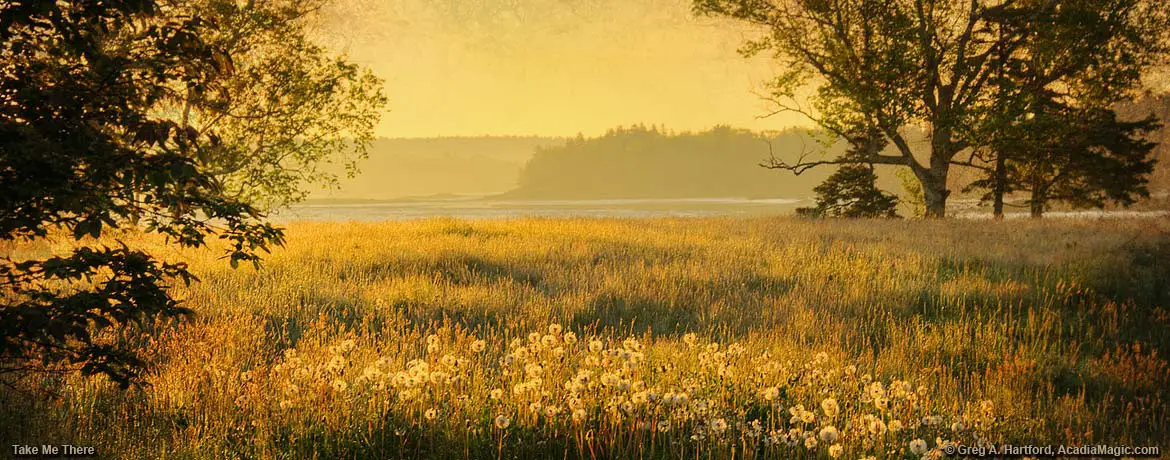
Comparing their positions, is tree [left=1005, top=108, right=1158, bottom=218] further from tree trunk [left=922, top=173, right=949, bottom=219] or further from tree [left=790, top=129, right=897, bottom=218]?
tree [left=790, top=129, right=897, bottom=218]

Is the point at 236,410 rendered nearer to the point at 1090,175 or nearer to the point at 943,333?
the point at 943,333

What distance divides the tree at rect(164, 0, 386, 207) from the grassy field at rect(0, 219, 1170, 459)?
2537 millimetres

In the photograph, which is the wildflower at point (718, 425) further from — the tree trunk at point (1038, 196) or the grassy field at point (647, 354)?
the tree trunk at point (1038, 196)

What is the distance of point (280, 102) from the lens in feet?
60.8

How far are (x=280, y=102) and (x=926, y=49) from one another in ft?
62.4

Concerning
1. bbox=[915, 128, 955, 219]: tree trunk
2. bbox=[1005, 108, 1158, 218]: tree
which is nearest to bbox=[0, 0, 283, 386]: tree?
bbox=[915, 128, 955, 219]: tree trunk

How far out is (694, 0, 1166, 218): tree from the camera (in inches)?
875

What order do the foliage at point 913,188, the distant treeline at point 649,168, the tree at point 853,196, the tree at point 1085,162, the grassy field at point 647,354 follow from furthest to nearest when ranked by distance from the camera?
the distant treeline at point 649,168 → the foliage at point 913,188 → the tree at point 853,196 → the tree at point 1085,162 → the grassy field at point 647,354

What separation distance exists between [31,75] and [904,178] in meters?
39.3

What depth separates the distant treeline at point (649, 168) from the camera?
162m

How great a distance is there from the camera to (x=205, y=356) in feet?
20.7

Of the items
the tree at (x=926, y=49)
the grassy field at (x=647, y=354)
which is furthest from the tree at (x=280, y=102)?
the tree at (x=926, y=49)

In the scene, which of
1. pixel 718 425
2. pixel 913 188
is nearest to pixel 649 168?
pixel 913 188

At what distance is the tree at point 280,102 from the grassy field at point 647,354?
99.9 inches
